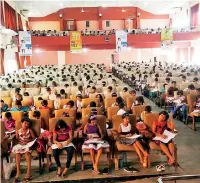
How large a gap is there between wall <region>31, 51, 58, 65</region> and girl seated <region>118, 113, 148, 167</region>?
2983 centimetres

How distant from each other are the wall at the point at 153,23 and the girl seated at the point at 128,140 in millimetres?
32573

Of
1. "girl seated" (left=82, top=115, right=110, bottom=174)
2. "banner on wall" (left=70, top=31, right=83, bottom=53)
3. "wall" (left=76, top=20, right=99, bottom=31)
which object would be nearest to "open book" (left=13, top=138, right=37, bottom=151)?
"girl seated" (left=82, top=115, right=110, bottom=174)

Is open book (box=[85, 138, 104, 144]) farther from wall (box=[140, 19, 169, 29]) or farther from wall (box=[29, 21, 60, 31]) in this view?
A: wall (box=[140, 19, 169, 29])

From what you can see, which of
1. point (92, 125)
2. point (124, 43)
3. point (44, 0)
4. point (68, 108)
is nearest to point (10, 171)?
point (92, 125)

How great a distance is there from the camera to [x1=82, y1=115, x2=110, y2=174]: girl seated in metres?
5.59

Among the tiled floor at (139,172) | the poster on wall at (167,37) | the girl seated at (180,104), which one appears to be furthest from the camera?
the poster on wall at (167,37)

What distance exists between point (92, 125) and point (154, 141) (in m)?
1.19

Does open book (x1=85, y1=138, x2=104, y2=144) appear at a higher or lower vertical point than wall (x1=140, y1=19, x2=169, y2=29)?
lower

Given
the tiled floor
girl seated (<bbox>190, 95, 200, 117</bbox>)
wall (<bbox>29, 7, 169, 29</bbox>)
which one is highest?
wall (<bbox>29, 7, 169, 29</bbox>)

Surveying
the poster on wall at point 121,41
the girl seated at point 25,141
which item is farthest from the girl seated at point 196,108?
the poster on wall at point 121,41

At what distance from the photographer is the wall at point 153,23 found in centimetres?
3741

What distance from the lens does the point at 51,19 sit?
36.2 meters

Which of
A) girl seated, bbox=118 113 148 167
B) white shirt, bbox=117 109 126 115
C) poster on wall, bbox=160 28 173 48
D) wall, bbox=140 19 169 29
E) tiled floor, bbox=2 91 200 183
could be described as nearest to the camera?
tiled floor, bbox=2 91 200 183

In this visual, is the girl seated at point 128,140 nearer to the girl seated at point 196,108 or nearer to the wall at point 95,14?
the girl seated at point 196,108
